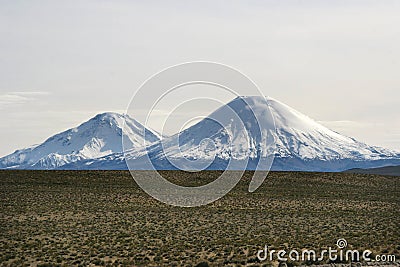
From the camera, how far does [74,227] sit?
3947cm

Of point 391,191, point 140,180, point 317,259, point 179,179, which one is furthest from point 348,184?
point 317,259

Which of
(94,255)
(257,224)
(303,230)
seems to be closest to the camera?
(94,255)

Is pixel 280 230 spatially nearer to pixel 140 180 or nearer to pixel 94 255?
pixel 94 255

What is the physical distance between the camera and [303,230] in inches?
1479

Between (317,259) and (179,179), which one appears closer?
(317,259)

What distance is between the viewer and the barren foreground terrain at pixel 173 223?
29.0 m

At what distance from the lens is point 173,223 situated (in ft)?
137

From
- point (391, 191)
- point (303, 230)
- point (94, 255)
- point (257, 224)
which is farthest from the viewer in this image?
point (391, 191)

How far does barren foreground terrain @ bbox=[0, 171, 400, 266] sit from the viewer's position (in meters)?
29.0

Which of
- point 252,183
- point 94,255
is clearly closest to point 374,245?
point 94,255

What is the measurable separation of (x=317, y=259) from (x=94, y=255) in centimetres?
1092

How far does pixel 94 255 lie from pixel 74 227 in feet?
37.3

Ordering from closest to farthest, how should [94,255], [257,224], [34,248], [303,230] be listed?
[94,255] < [34,248] < [303,230] < [257,224]

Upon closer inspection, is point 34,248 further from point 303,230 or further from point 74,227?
point 303,230
